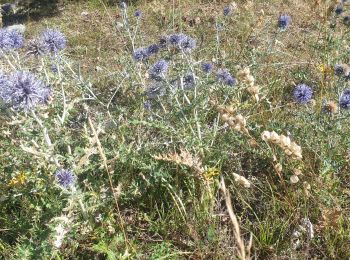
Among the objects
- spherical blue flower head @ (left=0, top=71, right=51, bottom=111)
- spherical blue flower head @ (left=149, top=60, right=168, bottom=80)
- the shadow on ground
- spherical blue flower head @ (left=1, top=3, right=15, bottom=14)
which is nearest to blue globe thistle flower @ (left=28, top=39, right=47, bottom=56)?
spherical blue flower head @ (left=0, top=71, right=51, bottom=111)

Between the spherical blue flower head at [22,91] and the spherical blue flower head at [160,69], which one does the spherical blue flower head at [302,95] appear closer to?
the spherical blue flower head at [160,69]

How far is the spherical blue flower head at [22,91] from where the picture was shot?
223cm

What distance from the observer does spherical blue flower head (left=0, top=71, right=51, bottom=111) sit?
2230mm

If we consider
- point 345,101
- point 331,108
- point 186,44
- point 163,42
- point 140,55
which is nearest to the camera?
point 331,108

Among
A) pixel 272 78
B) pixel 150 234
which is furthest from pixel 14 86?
pixel 272 78

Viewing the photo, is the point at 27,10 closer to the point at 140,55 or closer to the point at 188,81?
the point at 140,55

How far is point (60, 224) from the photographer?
2.18 meters

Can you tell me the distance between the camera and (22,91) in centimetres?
223

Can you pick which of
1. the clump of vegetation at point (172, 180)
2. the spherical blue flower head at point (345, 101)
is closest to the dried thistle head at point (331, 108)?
the clump of vegetation at point (172, 180)

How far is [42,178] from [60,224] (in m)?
0.30

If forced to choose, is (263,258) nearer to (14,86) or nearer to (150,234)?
(150,234)

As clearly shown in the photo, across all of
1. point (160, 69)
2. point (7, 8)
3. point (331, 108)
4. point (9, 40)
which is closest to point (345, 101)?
point (331, 108)

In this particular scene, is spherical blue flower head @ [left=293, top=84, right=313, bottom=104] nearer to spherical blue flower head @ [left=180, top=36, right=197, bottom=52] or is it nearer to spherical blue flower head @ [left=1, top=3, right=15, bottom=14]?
spherical blue flower head @ [left=180, top=36, right=197, bottom=52]

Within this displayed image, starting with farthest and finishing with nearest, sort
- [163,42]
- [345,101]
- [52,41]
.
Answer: [163,42]
[52,41]
[345,101]
